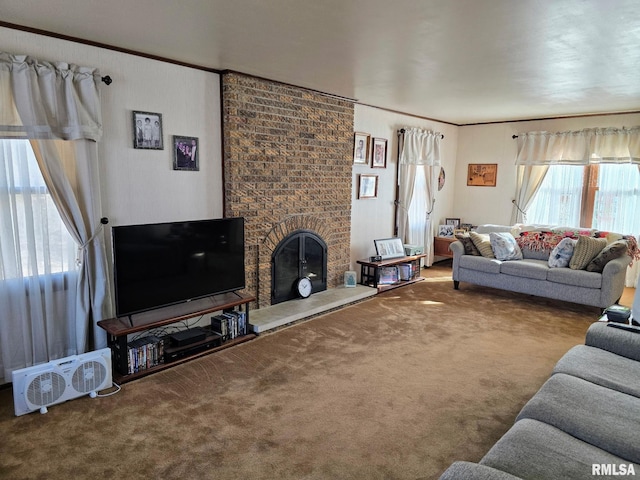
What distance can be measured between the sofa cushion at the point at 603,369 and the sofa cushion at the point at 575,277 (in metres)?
2.53

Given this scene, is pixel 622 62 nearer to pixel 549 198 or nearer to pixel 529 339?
pixel 529 339

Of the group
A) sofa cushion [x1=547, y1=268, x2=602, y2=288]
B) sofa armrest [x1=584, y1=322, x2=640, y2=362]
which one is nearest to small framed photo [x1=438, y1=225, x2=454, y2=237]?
sofa cushion [x1=547, y1=268, x2=602, y2=288]

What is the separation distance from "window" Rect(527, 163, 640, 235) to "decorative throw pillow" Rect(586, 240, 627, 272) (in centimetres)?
140

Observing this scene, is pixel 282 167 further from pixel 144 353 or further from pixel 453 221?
pixel 453 221

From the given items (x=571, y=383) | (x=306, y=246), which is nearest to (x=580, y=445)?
(x=571, y=383)

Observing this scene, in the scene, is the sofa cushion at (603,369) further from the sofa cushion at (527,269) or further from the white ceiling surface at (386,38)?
the sofa cushion at (527,269)

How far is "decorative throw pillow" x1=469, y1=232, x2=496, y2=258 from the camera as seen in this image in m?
5.82

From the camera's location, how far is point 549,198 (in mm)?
6758

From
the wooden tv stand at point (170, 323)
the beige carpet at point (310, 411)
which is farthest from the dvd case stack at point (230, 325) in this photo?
the beige carpet at point (310, 411)

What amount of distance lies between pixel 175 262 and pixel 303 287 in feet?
5.75

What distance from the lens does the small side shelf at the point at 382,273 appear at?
223 inches

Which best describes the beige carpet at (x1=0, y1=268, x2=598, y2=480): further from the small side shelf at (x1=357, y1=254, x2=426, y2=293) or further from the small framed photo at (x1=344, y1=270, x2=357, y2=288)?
the small side shelf at (x1=357, y1=254, x2=426, y2=293)

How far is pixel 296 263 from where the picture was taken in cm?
493

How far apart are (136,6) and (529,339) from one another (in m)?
4.21
